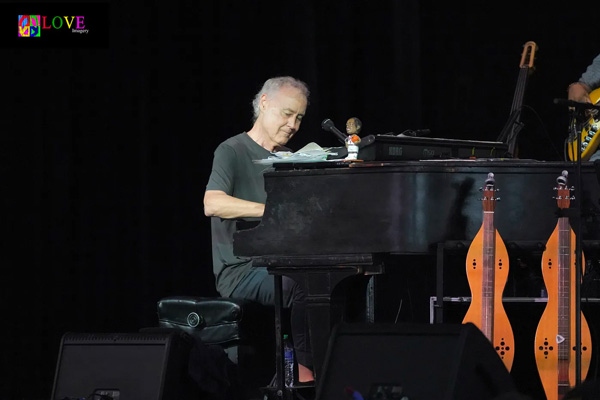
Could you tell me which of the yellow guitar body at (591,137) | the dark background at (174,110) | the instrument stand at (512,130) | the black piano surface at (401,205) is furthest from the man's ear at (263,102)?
the yellow guitar body at (591,137)

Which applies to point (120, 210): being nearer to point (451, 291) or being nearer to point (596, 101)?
point (451, 291)

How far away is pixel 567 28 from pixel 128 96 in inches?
88.2

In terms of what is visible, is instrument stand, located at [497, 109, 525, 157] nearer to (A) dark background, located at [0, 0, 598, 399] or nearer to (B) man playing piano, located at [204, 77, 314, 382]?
(A) dark background, located at [0, 0, 598, 399]

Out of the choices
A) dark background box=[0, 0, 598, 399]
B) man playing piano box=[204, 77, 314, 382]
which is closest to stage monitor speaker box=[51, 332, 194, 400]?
man playing piano box=[204, 77, 314, 382]

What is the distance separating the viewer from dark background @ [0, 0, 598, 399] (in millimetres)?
4832

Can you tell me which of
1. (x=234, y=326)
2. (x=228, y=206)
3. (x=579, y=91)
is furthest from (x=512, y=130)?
(x=234, y=326)

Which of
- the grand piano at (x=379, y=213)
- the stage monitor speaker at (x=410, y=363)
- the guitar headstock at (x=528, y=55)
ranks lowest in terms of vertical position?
the stage monitor speaker at (x=410, y=363)

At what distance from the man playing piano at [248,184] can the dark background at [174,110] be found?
50 cm

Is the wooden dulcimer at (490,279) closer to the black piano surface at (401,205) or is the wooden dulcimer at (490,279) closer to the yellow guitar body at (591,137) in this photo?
the black piano surface at (401,205)

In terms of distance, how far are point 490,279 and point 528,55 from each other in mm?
1571

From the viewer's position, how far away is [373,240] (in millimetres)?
3395

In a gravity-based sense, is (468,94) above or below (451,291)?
above

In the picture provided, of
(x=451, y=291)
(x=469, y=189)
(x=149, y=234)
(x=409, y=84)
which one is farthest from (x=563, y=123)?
(x=149, y=234)

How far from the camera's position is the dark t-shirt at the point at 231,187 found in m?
4.16
